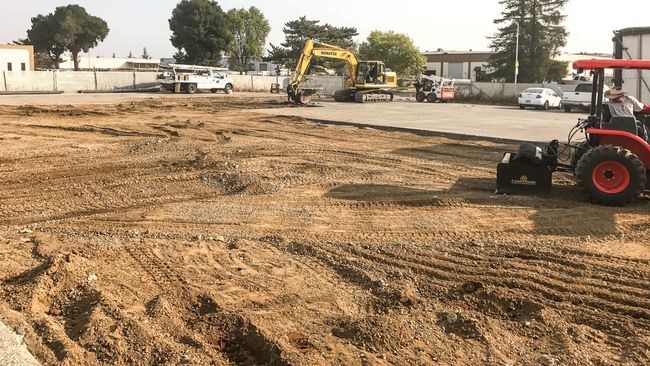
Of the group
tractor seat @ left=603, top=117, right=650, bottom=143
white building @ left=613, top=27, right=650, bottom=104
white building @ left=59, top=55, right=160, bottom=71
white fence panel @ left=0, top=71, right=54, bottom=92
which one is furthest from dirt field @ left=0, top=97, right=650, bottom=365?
white building @ left=59, top=55, right=160, bottom=71

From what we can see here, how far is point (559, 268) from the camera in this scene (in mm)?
6004

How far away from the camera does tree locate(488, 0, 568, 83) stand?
58812mm

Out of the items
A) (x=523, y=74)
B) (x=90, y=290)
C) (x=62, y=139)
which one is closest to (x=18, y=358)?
(x=90, y=290)

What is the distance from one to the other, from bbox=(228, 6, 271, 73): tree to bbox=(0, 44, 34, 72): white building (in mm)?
26512

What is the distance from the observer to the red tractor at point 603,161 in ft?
28.6

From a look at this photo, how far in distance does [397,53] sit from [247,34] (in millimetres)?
23387

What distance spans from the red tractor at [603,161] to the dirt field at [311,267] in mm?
335

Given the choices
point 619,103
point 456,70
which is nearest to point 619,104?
point 619,103

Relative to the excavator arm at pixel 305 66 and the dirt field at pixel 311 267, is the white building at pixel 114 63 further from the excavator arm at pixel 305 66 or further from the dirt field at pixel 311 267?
the dirt field at pixel 311 267

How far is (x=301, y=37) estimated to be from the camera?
74.7 m

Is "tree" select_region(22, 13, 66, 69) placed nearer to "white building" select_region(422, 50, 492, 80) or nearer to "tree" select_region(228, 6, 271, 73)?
"tree" select_region(228, 6, 271, 73)

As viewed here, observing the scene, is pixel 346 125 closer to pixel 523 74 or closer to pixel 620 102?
pixel 620 102

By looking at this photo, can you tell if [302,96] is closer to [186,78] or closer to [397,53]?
[186,78]

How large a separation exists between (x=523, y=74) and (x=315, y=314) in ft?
195
